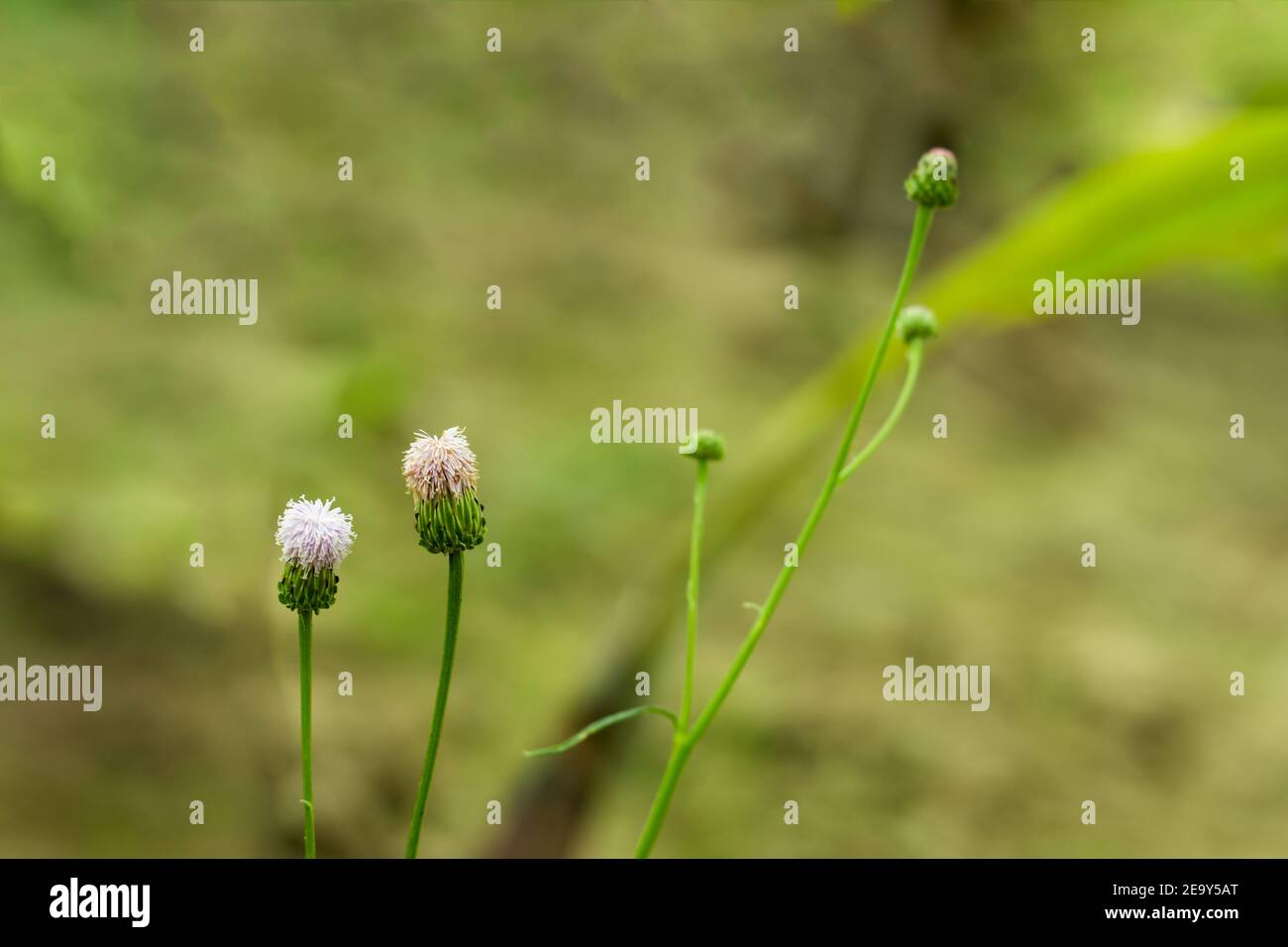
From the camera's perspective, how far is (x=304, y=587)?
34 centimetres

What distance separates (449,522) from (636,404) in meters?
2.10

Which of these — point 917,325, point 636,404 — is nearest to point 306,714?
point 917,325

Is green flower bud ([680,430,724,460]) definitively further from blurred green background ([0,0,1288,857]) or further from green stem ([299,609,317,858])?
blurred green background ([0,0,1288,857])

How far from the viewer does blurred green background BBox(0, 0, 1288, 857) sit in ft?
3.90

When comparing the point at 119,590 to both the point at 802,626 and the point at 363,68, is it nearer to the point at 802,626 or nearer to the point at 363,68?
the point at 802,626

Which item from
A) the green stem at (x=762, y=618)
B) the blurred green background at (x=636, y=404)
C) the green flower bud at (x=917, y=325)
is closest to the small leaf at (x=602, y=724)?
the green stem at (x=762, y=618)

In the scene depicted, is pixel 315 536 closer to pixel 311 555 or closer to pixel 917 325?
pixel 311 555

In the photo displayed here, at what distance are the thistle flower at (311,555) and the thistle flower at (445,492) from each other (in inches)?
0.9

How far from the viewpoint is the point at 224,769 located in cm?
152

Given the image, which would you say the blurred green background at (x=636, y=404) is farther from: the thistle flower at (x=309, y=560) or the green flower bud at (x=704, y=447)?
the thistle flower at (x=309, y=560)

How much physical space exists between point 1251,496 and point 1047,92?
1417 mm

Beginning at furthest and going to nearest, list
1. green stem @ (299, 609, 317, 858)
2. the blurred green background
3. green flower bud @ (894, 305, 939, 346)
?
the blurred green background → green flower bud @ (894, 305, 939, 346) → green stem @ (299, 609, 317, 858)

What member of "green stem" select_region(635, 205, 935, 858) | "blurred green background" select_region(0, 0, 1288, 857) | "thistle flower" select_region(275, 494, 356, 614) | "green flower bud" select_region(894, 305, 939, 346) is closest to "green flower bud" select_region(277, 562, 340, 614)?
"thistle flower" select_region(275, 494, 356, 614)
